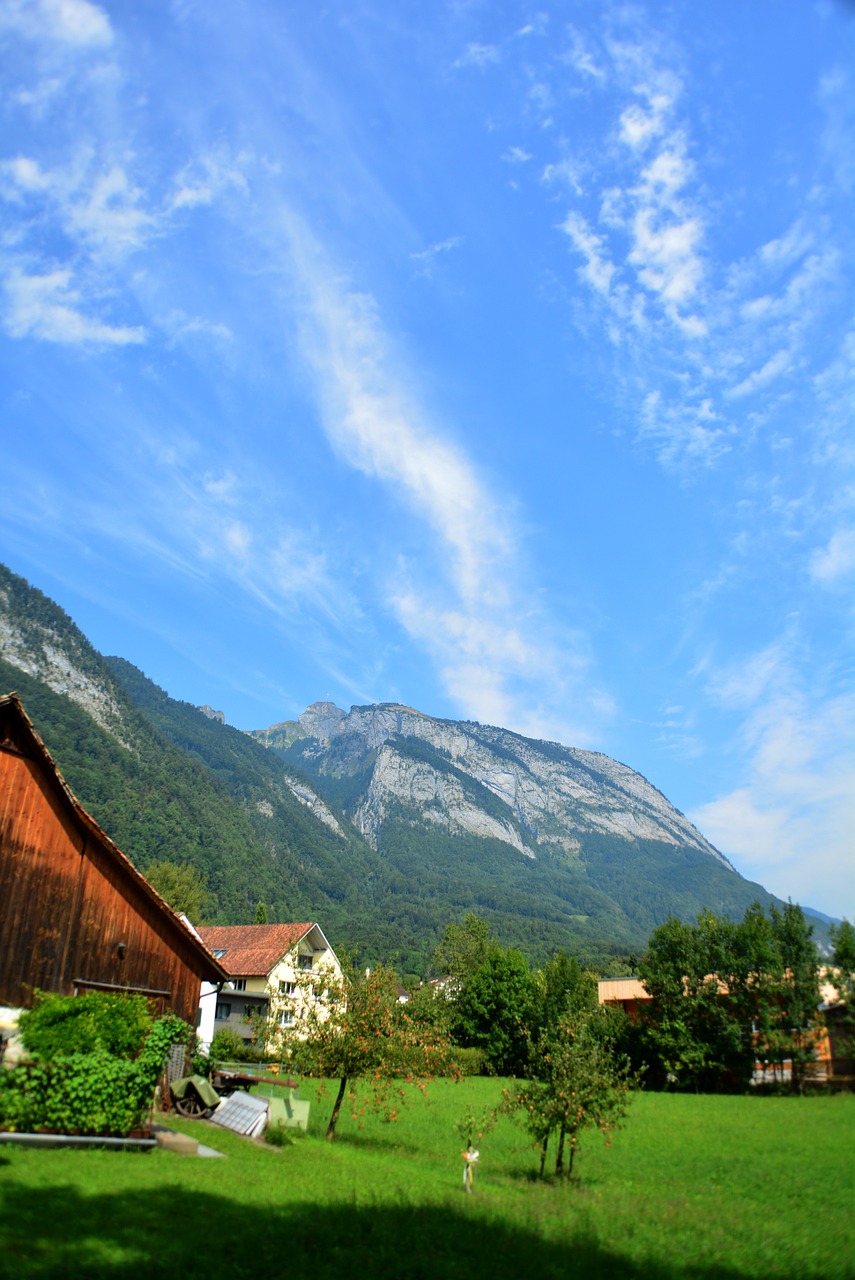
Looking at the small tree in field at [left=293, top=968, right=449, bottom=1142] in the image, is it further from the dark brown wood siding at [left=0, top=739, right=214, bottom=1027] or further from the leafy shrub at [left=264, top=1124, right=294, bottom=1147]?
the dark brown wood siding at [left=0, top=739, right=214, bottom=1027]

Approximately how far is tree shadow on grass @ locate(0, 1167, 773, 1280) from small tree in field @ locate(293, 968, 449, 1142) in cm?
1177

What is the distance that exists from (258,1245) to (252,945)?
60135mm

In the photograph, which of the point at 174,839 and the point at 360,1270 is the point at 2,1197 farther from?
the point at 174,839

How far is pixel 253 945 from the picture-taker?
66250mm

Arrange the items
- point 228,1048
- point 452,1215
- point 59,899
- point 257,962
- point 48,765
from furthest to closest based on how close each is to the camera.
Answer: point 257,962, point 228,1048, point 59,899, point 48,765, point 452,1215

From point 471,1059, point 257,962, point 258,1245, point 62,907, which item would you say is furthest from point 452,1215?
point 257,962

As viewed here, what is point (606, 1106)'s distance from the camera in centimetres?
2016

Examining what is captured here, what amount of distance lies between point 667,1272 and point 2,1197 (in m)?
8.71

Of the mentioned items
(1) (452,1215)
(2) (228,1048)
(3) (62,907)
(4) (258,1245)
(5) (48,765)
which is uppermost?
(5) (48,765)

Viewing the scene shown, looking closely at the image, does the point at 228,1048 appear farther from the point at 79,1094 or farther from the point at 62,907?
the point at 79,1094

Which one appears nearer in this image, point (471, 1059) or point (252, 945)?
point (471, 1059)

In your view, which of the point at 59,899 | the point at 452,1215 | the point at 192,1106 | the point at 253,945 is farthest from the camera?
the point at 253,945

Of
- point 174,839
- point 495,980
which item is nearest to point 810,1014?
point 495,980

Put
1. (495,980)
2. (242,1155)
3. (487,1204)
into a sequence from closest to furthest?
(487,1204), (242,1155), (495,980)
